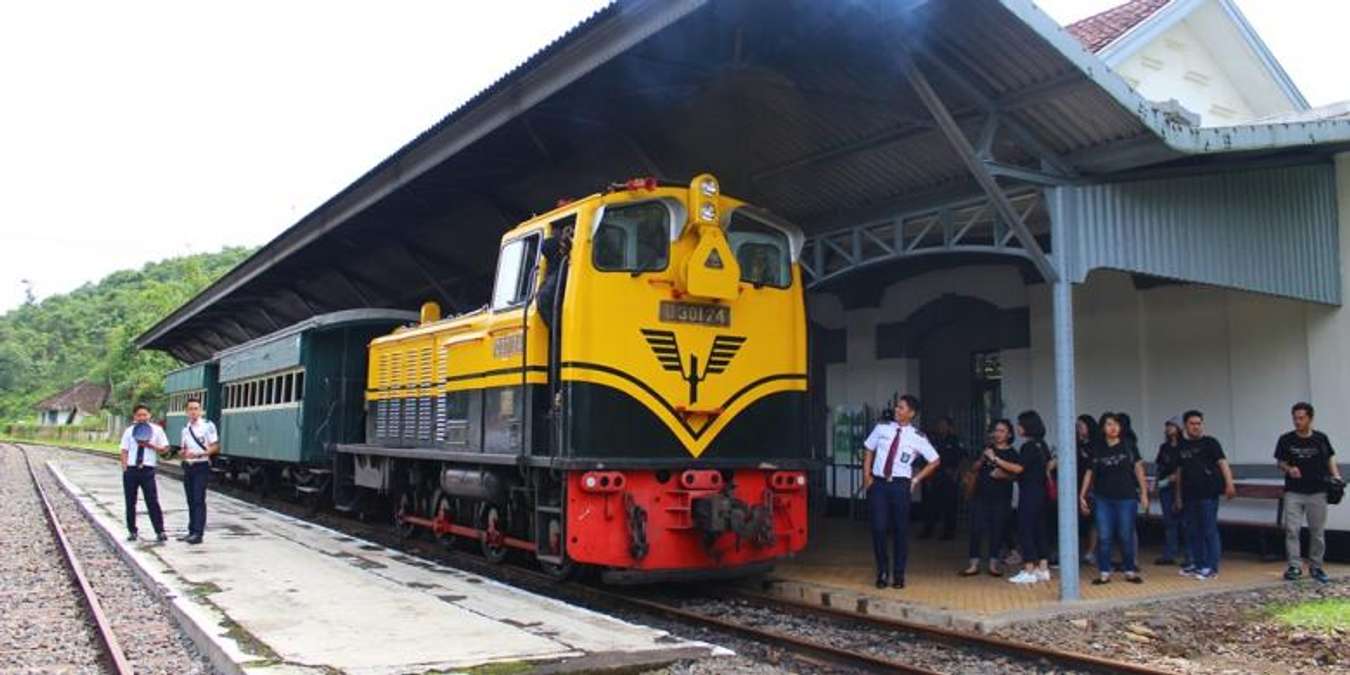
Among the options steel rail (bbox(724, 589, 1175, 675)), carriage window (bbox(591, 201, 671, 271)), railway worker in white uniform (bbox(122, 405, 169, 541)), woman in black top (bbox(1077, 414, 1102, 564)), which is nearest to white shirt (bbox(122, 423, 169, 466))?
railway worker in white uniform (bbox(122, 405, 169, 541))

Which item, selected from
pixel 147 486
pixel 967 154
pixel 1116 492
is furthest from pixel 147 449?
pixel 1116 492

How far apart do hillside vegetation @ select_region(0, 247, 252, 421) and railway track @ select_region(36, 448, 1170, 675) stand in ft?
204

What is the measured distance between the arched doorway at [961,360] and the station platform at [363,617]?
25.3 feet

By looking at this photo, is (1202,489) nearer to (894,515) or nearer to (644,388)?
(894,515)

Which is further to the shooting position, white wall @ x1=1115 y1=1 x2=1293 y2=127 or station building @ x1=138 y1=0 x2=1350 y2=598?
white wall @ x1=1115 y1=1 x2=1293 y2=127

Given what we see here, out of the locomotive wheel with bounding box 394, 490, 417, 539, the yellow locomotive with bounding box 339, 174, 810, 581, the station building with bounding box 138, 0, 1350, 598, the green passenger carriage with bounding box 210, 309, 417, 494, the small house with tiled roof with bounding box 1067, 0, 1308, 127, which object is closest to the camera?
the yellow locomotive with bounding box 339, 174, 810, 581

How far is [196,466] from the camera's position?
39.0ft

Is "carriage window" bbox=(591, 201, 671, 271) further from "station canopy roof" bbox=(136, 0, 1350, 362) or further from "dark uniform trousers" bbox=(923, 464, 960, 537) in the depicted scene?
"dark uniform trousers" bbox=(923, 464, 960, 537)

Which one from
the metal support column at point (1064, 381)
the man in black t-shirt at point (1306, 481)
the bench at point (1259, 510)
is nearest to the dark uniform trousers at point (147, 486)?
the metal support column at point (1064, 381)

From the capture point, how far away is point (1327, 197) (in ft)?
36.8

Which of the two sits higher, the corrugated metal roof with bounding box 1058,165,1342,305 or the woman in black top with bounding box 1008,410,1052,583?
the corrugated metal roof with bounding box 1058,165,1342,305

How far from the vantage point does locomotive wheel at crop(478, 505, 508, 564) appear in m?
10.1

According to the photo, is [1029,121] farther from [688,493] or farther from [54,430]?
[54,430]

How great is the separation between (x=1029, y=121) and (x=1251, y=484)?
519 centimetres
